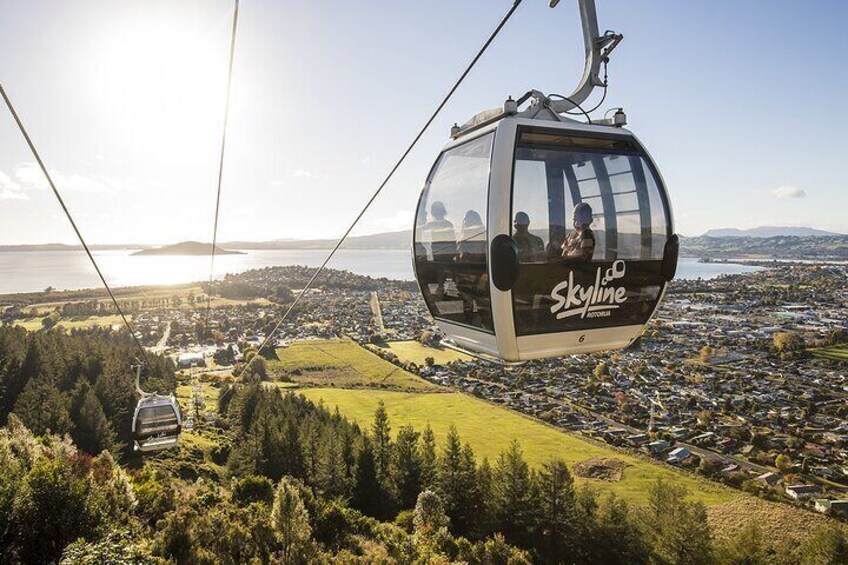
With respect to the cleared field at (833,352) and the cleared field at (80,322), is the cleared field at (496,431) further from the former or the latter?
the cleared field at (80,322)

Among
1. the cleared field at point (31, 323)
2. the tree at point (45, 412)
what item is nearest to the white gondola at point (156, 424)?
the tree at point (45, 412)

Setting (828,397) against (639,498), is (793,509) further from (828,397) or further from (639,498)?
A: (828,397)

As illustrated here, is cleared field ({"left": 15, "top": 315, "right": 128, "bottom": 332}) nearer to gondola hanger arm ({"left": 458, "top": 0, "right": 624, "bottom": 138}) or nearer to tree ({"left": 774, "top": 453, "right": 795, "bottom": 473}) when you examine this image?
tree ({"left": 774, "top": 453, "right": 795, "bottom": 473})

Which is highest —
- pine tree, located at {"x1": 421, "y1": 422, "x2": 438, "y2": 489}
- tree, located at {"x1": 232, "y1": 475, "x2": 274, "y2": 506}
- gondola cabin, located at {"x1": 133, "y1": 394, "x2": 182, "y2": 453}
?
gondola cabin, located at {"x1": 133, "y1": 394, "x2": 182, "y2": 453}

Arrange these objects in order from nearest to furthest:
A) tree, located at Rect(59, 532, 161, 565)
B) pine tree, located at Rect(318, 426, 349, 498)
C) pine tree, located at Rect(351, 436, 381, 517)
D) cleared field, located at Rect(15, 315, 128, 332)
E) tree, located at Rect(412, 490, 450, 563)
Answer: tree, located at Rect(59, 532, 161, 565)
tree, located at Rect(412, 490, 450, 563)
pine tree, located at Rect(318, 426, 349, 498)
pine tree, located at Rect(351, 436, 381, 517)
cleared field, located at Rect(15, 315, 128, 332)

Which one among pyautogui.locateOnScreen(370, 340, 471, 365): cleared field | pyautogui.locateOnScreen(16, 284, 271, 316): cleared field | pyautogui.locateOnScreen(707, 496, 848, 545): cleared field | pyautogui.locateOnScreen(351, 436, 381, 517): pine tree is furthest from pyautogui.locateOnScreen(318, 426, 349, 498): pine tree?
pyautogui.locateOnScreen(16, 284, 271, 316): cleared field

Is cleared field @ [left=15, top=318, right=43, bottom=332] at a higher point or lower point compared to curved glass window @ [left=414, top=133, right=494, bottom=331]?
lower
